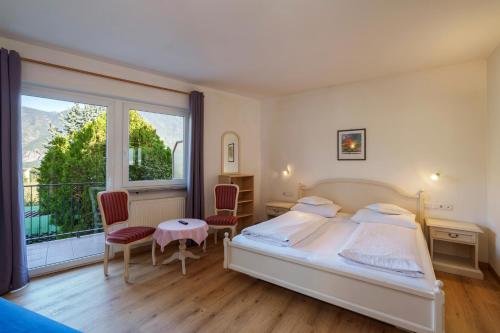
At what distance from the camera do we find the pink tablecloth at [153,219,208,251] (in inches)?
107

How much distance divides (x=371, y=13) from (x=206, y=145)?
2958 millimetres

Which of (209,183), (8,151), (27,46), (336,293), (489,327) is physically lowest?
(489,327)

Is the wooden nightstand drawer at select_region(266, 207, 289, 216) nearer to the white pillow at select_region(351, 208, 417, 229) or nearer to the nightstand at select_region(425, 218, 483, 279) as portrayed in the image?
the white pillow at select_region(351, 208, 417, 229)

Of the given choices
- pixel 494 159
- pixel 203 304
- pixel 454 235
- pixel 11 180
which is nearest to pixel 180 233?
pixel 203 304

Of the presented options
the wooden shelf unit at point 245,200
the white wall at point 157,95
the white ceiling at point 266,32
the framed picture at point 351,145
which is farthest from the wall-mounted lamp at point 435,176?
the white wall at point 157,95

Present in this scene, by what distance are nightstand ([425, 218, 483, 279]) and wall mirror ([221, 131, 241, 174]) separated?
313 centimetres

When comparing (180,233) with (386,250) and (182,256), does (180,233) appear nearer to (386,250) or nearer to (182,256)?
(182,256)

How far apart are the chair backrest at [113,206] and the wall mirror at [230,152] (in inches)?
71.8

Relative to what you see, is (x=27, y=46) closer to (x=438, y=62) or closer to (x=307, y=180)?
(x=307, y=180)

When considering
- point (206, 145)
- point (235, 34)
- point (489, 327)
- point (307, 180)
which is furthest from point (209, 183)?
point (489, 327)

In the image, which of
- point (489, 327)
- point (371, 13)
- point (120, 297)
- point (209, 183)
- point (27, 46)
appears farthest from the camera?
point (209, 183)

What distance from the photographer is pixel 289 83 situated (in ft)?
12.8

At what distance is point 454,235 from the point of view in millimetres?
2781

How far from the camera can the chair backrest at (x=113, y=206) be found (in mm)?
2799
